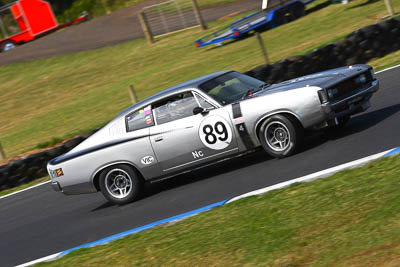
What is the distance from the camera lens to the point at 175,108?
909 centimetres

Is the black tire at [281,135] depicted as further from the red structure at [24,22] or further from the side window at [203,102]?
the red structure at [24,22]

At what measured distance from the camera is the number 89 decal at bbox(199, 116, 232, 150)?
341 inches

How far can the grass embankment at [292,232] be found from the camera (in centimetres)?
497

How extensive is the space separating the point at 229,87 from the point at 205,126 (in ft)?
2.60

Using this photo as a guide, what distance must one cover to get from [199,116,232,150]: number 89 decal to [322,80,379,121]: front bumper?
1.40 meters

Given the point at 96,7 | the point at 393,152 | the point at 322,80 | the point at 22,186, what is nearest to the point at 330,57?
the point at 322,80

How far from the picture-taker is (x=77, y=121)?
67.4 feet

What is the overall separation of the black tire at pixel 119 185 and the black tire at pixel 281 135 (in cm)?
212

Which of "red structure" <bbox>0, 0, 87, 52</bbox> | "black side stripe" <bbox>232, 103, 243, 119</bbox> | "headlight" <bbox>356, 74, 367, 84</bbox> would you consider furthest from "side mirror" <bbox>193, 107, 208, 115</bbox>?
"red structure" <bbox>0, 0, 87, 52</bbox>

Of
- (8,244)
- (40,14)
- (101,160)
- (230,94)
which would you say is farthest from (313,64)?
→ (40,14)

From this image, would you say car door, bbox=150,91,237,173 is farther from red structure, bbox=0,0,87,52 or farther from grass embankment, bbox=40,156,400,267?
red structure, bbox=0,0,87,52

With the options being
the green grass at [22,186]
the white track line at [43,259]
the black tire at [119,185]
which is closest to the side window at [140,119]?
the black tire at [119,185]

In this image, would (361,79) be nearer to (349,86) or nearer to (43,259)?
(349,86)

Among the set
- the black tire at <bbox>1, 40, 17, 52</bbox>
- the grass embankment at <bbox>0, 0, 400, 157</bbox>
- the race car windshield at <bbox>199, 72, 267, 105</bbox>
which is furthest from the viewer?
the black tire at <bbox>1, 40, 17, 52</bbox>
